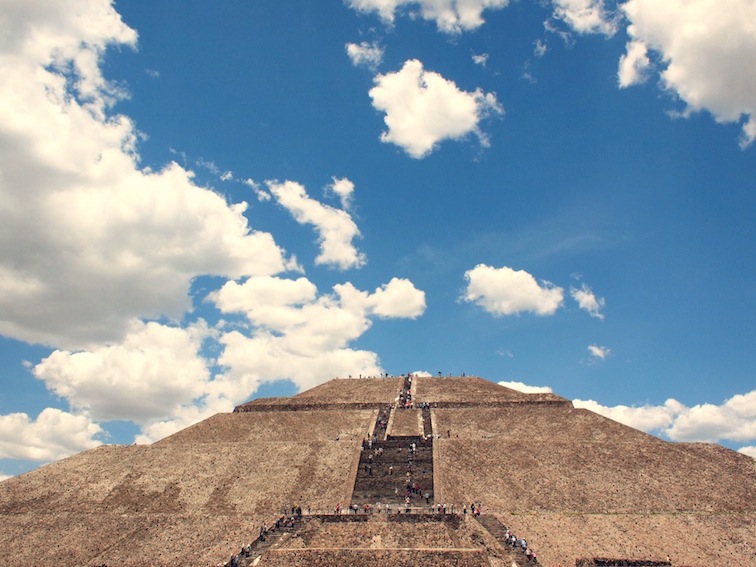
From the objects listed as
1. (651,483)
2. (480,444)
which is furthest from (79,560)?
(651,483)

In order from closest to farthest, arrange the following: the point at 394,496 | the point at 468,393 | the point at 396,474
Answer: the point at 394,496 < the point at 396,474 < the point at 468,393

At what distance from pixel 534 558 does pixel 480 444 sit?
15980 millimetres

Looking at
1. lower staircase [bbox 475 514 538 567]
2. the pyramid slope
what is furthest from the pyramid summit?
the pyramid slope

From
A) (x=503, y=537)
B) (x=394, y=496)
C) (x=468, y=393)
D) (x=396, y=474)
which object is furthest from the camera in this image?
(x=468, y=393)

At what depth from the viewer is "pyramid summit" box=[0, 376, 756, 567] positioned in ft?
95.6

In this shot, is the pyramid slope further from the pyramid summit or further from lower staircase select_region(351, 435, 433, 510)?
lower staircase select_region(351, 435, 433, 510)

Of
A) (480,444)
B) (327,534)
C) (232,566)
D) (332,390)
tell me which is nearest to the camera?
(327,534)

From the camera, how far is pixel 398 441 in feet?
153

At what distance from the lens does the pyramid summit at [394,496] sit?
2914 cm

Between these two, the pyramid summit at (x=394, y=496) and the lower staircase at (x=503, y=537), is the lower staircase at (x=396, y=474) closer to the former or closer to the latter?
the pyramid summit at (x=394, y=496)

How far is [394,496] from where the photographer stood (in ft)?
124

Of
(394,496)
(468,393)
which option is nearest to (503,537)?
(394,496)

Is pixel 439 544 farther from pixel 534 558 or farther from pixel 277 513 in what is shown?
pixel 277 513

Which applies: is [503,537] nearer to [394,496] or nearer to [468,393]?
[394,496]
